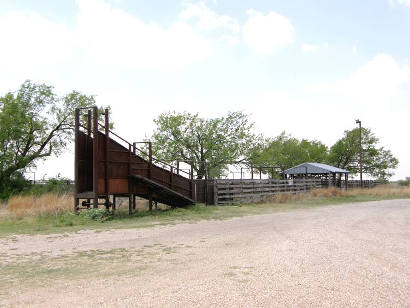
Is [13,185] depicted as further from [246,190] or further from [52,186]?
[246,190]

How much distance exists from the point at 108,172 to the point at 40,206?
3.33 m

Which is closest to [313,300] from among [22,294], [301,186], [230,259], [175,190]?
[230,259]

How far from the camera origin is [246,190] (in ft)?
87.1

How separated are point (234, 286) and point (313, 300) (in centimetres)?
113

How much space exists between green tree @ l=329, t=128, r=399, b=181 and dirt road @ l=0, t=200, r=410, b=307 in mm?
56484

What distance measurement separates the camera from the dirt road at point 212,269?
5.39 meters

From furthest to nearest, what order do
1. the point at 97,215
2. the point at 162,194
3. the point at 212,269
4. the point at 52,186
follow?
1. the point at 52,186
2. the point at 162,194
3. the point at 97,215
4. the point at 212,269

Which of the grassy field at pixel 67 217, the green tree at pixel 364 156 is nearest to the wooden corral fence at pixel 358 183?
the green tree at pixel 364 156

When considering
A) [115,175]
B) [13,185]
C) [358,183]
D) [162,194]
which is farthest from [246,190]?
[358,183]

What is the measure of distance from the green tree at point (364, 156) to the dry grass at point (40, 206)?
53.5 m

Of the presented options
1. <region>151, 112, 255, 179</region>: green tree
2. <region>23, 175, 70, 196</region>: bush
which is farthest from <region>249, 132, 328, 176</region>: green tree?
<region>23, 175, 70, 196</region>: bush

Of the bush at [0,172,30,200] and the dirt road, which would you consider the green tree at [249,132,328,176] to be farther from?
the dirt road

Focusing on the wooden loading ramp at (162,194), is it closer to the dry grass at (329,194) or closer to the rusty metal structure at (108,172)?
the rusty metal structure at (108,172)

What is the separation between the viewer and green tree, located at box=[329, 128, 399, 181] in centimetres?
6550
